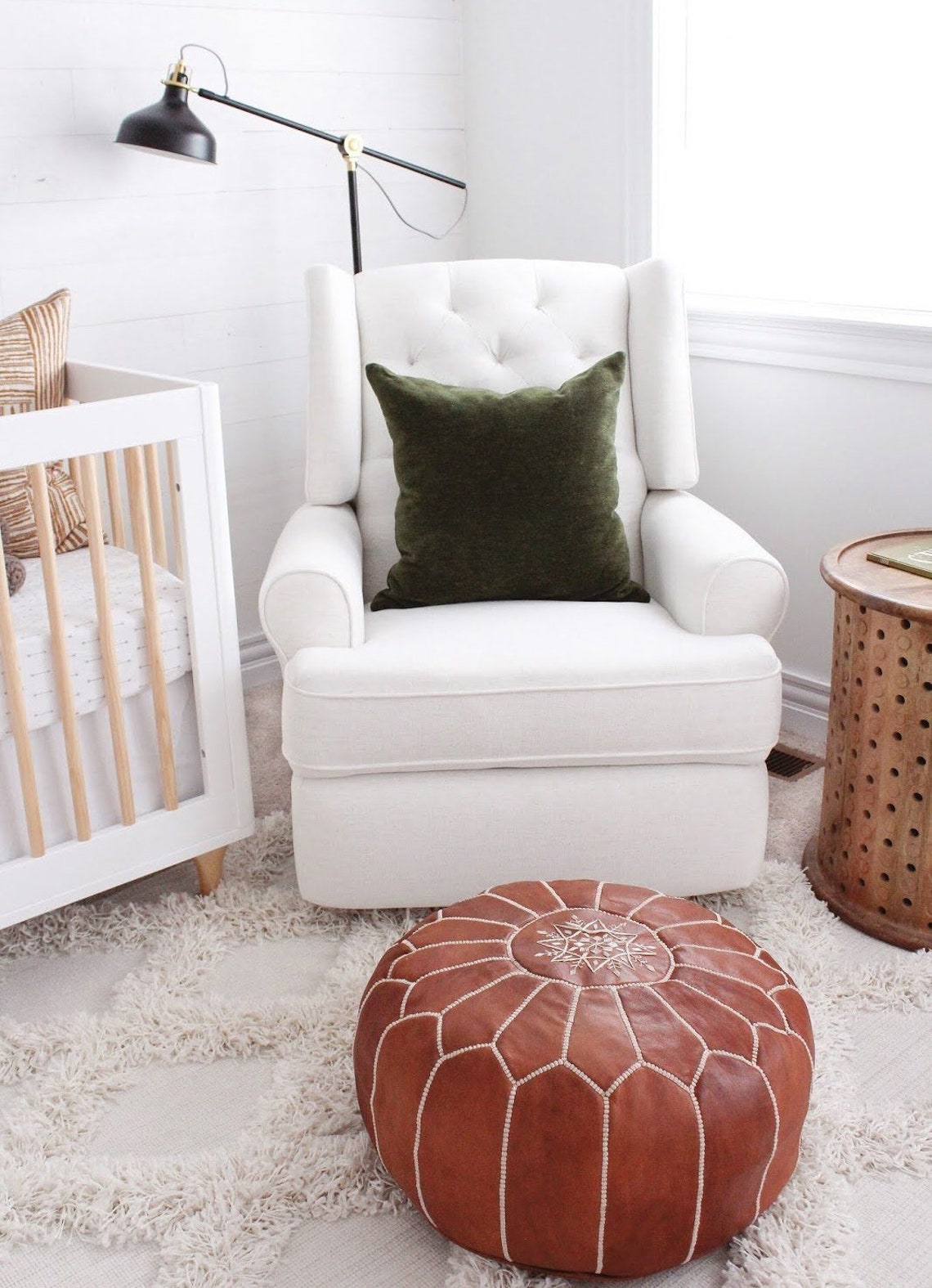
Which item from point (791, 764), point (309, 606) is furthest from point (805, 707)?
point (309, 606)

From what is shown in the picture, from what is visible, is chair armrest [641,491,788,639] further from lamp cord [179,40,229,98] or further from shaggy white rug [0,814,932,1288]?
lamp cord [179,40,229,98]

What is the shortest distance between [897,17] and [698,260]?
2.00 feet

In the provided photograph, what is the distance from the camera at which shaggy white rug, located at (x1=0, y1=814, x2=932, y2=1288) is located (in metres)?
1.30

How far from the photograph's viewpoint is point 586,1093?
118 centimetres

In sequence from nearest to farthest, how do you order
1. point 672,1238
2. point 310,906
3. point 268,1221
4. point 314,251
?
point 672,1238 < point 268,1221 < point 310,906 < point 314,251

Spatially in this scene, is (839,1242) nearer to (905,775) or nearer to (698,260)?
(905,775)

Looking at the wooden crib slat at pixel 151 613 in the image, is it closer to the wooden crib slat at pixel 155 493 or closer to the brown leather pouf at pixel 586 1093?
the wooden crib slat at pixel 155 493

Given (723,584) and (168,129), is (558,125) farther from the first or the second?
(723,584)

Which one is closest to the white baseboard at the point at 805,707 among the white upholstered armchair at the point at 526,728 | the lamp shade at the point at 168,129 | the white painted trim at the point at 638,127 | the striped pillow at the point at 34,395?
the white upholstered armchair at the point at 526,728

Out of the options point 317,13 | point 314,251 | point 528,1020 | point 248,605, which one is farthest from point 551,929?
point 317,13

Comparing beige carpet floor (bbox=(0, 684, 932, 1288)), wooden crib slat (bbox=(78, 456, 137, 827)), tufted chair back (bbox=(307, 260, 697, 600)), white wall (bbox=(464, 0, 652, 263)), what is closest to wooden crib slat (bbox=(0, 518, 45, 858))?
wooden crib slat (bbox=(78, 456, 137, 827))

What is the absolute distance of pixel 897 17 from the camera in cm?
219

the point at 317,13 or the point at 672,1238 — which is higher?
the point at 317,13

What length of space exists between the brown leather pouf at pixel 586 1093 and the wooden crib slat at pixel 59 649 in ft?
2.07
